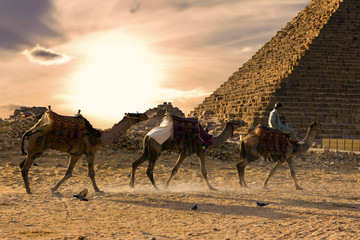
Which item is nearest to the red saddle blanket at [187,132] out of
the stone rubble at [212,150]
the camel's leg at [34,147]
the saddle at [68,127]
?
the saddle at [68,127]

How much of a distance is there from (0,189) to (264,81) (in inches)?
1637

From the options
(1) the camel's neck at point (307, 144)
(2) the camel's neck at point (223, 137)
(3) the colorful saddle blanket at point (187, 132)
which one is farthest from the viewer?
(1) the camel's neck at point (307, 144)

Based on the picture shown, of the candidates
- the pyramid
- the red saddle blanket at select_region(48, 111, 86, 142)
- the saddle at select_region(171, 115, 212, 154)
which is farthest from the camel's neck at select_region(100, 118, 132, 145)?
the pyramid

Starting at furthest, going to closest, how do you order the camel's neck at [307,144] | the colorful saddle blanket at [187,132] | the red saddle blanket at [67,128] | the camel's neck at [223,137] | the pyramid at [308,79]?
the pyramid at [308,79] < the camel's neck at [307,144] < the camel's neck at [223,137] < the colorful saddle blanket at [187,132] < the red saddle blanket at [67,128]

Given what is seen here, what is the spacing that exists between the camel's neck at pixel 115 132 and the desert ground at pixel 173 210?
115 centimetres

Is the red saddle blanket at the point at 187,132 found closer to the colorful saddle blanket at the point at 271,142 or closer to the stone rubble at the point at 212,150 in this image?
the colorful saddle blanket at the point at 271,142

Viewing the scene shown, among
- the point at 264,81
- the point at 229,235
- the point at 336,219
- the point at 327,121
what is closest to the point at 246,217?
the point at 229,235

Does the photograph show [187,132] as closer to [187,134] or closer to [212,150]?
[187,134]

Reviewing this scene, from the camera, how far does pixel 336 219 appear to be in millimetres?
6500

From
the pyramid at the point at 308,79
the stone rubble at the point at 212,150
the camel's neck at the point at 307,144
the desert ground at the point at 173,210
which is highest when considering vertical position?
the pyramid at the point at 308,79

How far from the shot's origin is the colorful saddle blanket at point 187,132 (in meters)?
8.66

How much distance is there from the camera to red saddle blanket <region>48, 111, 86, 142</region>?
309 inches

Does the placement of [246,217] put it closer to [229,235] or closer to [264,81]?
[229,235]

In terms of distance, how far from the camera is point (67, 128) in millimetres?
7895
